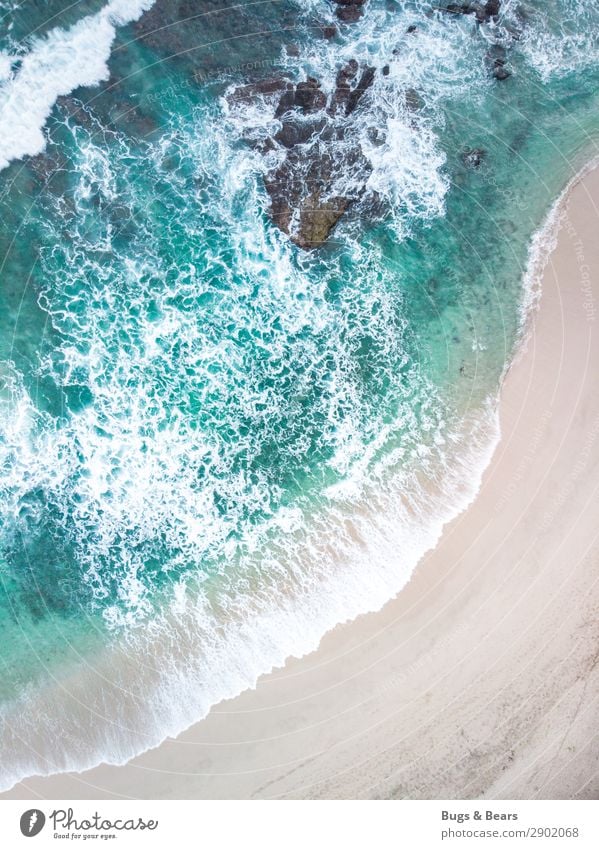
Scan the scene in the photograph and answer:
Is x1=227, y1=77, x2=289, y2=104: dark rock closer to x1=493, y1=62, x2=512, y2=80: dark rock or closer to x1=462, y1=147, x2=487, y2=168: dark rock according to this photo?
x1=462, y1=147, x2=487, y2=168: dark rock

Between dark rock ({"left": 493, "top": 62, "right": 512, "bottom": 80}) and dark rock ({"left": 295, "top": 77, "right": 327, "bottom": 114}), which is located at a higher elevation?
dark rock ({"left": 295, "top": 77, "right": 327, "bottom": 114})

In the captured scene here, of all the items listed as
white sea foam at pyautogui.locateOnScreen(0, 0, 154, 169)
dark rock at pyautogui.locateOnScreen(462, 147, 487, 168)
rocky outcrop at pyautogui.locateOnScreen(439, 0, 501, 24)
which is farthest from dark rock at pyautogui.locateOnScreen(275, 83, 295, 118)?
dark rock at pyautogui.locateOnScreen(462, 147, 487, 168)

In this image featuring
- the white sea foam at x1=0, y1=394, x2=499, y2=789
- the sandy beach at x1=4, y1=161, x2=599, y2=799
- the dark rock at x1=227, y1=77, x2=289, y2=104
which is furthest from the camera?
the dark rock at x1=227, y1=77, x2=289, y2=104

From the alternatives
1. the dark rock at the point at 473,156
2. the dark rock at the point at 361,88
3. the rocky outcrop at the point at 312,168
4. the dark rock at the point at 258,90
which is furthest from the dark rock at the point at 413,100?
the dark rock at the point at 258,90

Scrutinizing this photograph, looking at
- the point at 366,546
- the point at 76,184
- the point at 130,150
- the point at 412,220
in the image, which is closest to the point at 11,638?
the point at 366,546

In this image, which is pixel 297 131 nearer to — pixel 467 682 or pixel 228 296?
pixel 228 296
